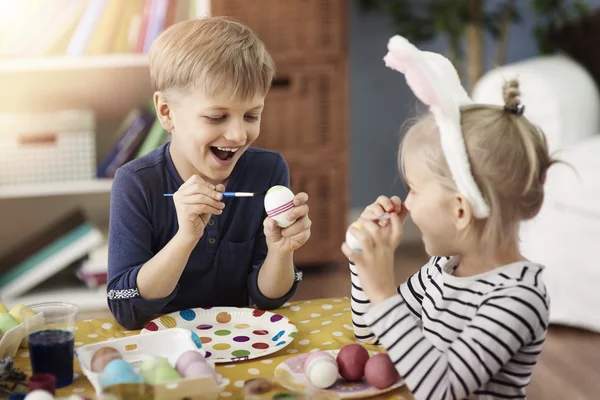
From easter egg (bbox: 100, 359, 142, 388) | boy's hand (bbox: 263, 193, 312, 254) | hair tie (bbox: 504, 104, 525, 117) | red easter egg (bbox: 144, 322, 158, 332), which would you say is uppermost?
hair tie (bbox: 504, 104, 525, 117)

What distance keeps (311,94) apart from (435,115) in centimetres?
201

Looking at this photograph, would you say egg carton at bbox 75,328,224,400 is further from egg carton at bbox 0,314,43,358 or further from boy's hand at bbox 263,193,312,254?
boy's hand at bbox 263,193,312,254

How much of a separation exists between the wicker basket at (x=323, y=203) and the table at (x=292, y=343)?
1.70 metres

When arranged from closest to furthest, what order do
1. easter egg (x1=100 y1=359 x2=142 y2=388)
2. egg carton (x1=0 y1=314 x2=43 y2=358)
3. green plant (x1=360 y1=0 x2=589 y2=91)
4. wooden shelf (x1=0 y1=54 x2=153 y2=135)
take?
easter egg (x1=100 y1=359 x2=142 y2=388) → egg carton (x1=0 y1=314 x2=43 y2=358) → wooden shelf (x1=0 y1=54 x2=153 y2=135) → green plant (x1=360 y1=0 x2=589 y2=91)

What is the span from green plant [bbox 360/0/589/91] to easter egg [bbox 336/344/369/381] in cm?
229

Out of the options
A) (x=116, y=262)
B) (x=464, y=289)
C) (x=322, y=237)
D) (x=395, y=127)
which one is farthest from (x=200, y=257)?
(x=395, y=127)

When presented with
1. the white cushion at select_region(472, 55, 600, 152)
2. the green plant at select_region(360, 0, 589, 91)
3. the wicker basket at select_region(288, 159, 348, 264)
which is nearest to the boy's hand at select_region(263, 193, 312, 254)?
the white cushion at select_region(472, 55, 600, 152)

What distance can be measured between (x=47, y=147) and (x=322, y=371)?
203cm

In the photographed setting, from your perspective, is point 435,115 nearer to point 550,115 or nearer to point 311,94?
point 550,115

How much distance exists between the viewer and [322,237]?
3191 mm

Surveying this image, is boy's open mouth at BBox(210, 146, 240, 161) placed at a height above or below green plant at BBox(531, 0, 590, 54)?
below

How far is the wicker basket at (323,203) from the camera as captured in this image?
3123 mm

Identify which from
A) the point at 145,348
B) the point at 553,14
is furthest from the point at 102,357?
the point at 553,14

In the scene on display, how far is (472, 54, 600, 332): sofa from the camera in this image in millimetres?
2549
